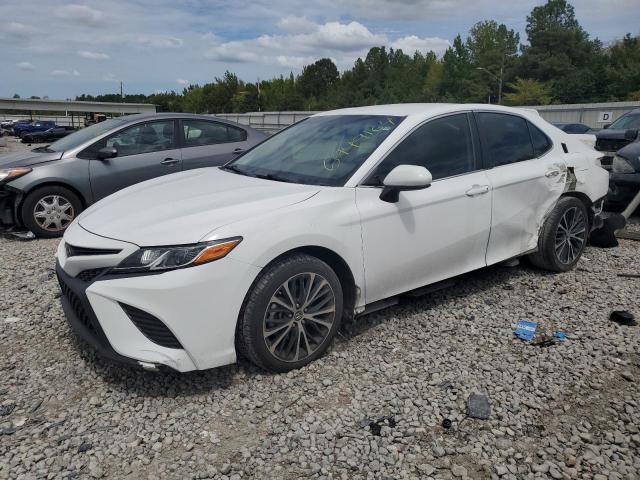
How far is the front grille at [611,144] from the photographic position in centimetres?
852

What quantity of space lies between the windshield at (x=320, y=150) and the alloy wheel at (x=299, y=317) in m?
0.72

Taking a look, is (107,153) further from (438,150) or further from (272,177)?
(438,150)

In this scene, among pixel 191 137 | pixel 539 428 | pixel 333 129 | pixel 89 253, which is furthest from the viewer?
pixel 191 137

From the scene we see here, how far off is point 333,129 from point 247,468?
261 cm

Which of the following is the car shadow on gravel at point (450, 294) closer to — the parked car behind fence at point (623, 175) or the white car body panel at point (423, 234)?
the white car body panel at point (423, 234)

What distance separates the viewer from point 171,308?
2.85 metres

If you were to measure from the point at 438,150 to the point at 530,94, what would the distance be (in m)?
64.1

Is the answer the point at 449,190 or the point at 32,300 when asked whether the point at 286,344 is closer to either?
the point at 449,190

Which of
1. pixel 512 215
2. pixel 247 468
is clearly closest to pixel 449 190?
pixel 512 215

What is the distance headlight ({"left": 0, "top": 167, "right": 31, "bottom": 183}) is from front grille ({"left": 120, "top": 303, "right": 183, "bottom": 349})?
4795 mm

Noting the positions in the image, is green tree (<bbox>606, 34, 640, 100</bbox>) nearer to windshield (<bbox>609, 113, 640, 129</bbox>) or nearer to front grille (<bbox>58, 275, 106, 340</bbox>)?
windshield (<bbox>609, 113, 640, 129</bbox>)

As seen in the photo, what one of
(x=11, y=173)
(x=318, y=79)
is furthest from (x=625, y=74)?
(x=11, y=173)

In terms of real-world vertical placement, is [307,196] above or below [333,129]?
below

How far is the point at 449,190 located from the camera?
3959 millimetres
